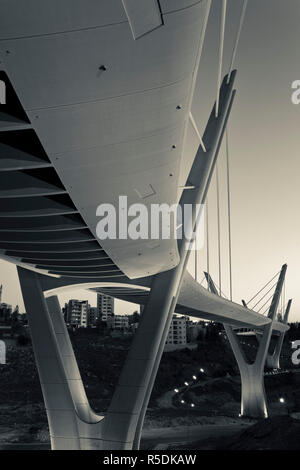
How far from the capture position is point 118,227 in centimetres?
1138

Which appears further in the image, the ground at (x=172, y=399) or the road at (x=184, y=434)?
the ground at (x=172, y=399)

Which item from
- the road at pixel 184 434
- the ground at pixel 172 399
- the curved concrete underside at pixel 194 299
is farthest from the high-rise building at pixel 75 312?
the curved concrete underside at pixel 194 299

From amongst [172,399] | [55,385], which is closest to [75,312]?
[172,399]

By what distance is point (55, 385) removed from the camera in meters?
20.2

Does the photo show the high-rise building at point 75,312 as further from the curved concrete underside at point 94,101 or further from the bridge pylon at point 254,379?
the curved concrete underside at point 94,101

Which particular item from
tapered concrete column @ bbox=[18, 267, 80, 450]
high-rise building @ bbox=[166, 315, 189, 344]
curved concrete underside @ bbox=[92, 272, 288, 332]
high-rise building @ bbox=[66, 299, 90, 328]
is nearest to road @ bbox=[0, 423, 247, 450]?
curved concrete underside @ bbox=[92, 272, 288, 332]

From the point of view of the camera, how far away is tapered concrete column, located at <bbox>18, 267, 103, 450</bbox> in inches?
779

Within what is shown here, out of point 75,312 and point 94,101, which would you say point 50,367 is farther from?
point 75,312

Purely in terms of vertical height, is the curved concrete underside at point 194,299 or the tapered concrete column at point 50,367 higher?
the curved concrete underside at point 194,299

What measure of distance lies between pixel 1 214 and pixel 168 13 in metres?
7.47

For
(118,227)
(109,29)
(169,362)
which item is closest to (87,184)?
(118,227)

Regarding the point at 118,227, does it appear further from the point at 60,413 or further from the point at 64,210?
the point at 60,413

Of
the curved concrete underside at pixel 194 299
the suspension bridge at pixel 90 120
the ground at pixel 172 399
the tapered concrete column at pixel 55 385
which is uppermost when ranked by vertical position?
the suspension bridge at pixel 90 120

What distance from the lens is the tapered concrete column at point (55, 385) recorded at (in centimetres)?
1978
